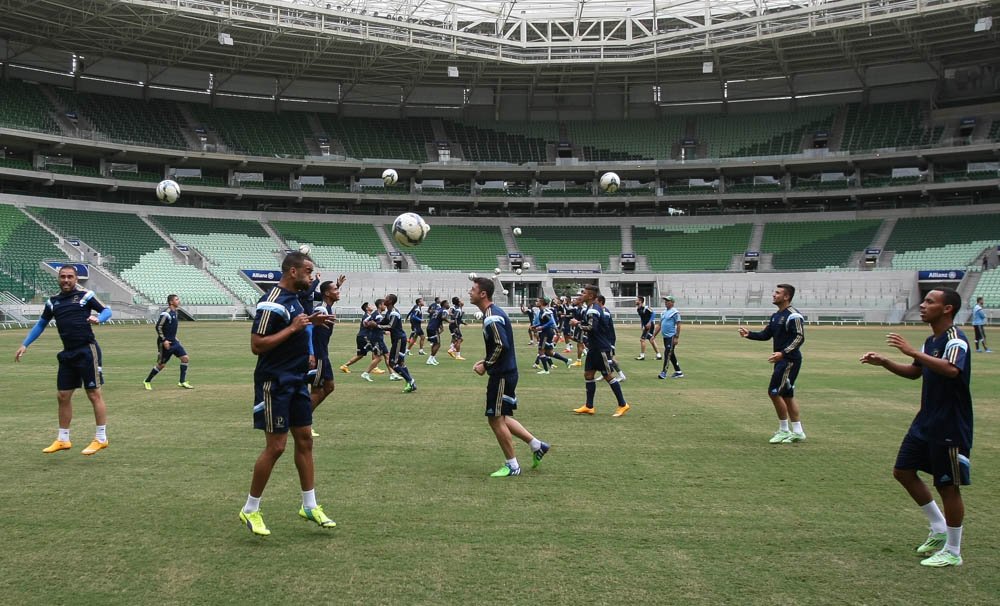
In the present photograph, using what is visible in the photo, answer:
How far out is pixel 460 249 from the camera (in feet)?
196

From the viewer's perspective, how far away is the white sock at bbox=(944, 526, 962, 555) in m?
5.34

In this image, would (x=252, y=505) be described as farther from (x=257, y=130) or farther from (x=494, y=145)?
(x=494, y=145)

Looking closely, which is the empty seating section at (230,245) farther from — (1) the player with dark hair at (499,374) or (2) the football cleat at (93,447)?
(1) the player with dark hair at (499,374)

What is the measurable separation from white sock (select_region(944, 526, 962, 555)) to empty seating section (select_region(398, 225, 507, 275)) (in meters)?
51.8

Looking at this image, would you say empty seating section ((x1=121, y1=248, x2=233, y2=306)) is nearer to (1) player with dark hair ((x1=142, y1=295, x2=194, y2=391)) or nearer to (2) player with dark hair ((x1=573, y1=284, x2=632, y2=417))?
(1) player with dark hair ((x1=142, y1=295, x2=194, y2=391))

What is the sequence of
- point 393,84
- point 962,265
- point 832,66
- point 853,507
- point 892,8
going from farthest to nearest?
point 393,84 → point 832,66 → point 962,265 → point 892,8 → point 853,507

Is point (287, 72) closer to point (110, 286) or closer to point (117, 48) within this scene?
point (117, 48)

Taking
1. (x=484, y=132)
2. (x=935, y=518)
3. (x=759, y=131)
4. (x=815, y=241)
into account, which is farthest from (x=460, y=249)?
(x=935, y=518)

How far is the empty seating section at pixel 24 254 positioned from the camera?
40406mm

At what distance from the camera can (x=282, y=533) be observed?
589cm

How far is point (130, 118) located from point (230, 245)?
45.3 feet

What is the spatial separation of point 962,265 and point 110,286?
2296 inches

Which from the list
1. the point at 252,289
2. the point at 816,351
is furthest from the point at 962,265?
the point at 252,289

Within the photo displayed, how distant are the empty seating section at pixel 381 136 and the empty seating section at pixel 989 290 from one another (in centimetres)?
4349
